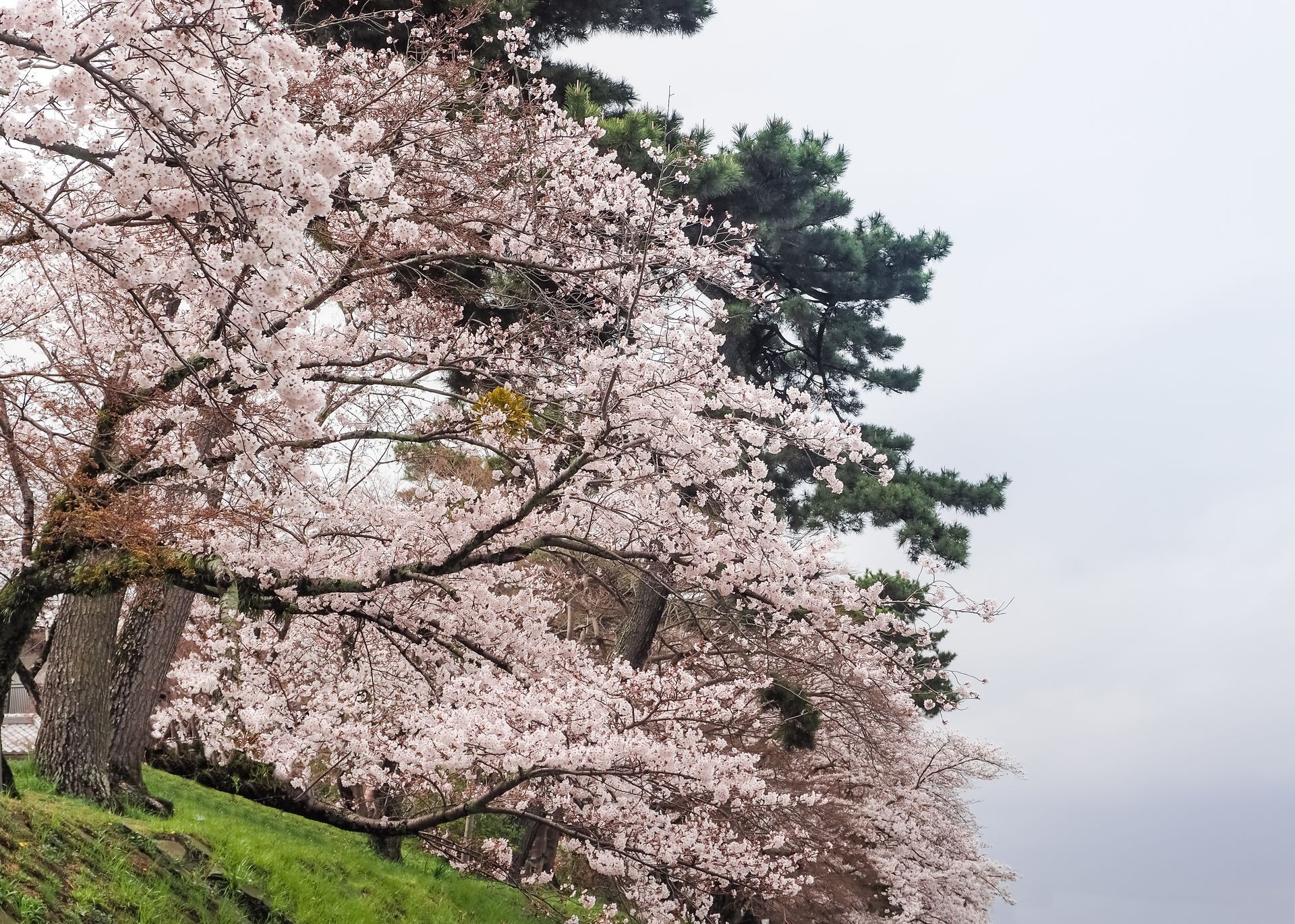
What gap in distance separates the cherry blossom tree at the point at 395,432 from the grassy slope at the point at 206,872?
24.7 inches

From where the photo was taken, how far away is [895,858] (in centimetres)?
1641

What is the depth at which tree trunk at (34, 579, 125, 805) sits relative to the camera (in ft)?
25.8

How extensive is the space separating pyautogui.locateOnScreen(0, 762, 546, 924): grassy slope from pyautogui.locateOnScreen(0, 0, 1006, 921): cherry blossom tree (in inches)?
24.7

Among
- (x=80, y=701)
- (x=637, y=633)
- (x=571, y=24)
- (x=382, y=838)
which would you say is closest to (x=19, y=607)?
(x=80, y=701)

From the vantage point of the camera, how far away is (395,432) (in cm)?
800

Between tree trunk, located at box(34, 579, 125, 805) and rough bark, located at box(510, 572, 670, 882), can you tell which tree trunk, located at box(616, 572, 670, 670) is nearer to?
rough bark, located at box(510, 572, 670, 882)

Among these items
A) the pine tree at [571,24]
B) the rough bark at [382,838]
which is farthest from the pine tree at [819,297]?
the rough bark at [382,838]

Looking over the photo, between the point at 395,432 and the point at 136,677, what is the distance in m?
3.31

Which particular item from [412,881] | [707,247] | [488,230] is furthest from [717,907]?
[488,230]

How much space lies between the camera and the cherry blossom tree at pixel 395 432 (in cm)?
357

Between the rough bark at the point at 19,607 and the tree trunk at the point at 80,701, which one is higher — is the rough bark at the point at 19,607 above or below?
above

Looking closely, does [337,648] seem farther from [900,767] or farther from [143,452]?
[900,767]

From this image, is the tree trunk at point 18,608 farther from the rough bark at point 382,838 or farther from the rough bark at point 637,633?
the rough bark at point 637,633

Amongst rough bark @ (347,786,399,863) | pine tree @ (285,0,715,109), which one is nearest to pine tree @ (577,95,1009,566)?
pine tree @ (285,0,715,109)
